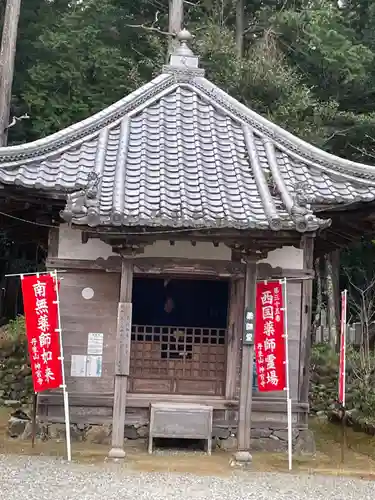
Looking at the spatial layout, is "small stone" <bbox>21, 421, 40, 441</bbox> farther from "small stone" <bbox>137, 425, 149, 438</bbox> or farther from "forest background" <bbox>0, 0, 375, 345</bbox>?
"forest background" <bbox>0, 0, 375, 345</bbox>

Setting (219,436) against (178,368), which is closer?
(219,436)

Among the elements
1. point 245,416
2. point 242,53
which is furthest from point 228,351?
point 242,53

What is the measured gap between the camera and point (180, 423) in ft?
31.8

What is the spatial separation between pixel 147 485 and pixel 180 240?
3383 mm

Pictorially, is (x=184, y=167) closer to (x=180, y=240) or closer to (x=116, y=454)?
(x=180, y=240)

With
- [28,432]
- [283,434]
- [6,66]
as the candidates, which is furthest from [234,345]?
[6,66]

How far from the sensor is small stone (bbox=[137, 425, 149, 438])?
10.1 meters

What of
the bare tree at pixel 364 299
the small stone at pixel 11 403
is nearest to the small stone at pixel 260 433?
the small stone at pixel 11 403

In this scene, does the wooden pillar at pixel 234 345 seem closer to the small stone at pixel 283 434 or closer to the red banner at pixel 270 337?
the red banner at pixel 270 337

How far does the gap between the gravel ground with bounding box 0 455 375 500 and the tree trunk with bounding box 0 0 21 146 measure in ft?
39.1

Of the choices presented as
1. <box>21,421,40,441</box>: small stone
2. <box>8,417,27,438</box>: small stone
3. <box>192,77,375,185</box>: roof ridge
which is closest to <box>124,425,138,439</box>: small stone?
<box>21,421,40,441</box>: small stone

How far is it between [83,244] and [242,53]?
44.8 ft

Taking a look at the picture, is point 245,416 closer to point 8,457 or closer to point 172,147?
point 8,457

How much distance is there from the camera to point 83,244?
33.0 feet
